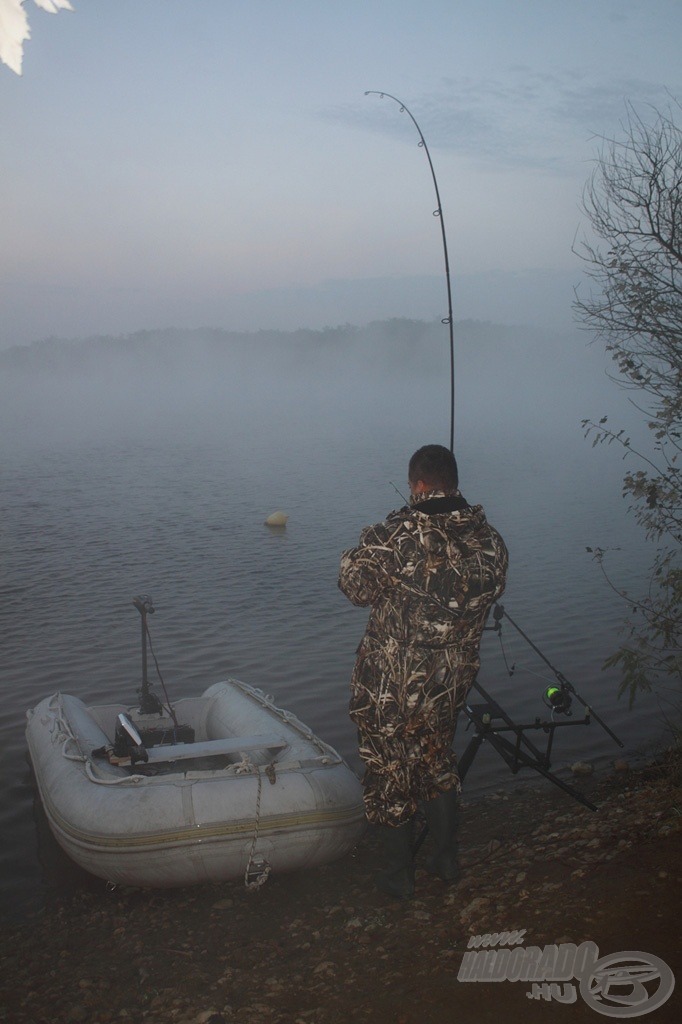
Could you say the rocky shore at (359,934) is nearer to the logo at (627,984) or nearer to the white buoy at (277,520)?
the logo at (627,984)

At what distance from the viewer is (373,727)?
3.61 m

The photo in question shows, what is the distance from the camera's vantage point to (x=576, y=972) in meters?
2.91

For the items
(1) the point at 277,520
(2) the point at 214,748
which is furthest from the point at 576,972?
(1) the point at 277,520

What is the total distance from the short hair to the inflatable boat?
5.72 feet

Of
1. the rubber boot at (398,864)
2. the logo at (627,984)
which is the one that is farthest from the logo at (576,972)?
the rubber boot at (398,864)

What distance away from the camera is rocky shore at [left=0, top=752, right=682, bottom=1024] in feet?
9.97

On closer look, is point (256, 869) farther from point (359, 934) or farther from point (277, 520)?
point (277, 520)

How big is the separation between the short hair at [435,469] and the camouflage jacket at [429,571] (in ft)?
0.16

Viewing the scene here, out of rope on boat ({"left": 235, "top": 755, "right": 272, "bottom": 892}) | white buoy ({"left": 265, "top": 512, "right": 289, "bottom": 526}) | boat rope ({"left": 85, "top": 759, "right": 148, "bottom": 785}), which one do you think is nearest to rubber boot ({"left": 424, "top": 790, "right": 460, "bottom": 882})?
rope on boat ({"left": 235, "top": 755, "right": 272, "bottom": 892})

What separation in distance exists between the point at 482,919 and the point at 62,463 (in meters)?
24.3

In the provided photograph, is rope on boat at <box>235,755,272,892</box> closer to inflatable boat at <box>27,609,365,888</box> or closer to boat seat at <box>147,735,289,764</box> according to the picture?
inflatable boat at <box>27,609,365,888</box>

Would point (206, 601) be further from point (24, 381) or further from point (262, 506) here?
point (24, 381)

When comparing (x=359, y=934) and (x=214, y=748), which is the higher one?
(x=214, y=748)

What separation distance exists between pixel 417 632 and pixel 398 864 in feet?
3.56
